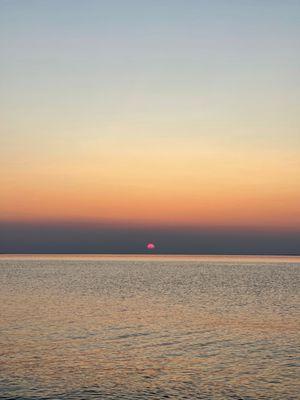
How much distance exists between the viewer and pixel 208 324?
43.6m

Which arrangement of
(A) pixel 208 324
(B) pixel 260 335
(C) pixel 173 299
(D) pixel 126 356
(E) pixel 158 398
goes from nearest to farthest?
(E) pixel 158 398 < (D) pixel 126 356 < (B) pixel 260 335 < (A) pixel 208 324 < (C) pixel 173 299

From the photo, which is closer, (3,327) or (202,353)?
(202,353)

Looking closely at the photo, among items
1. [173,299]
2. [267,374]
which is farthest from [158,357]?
[173,299]

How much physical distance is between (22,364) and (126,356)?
18.7 ft

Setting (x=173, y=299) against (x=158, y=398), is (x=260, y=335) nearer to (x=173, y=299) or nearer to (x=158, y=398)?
(x=158, y=398)

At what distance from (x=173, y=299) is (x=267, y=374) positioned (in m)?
44.0

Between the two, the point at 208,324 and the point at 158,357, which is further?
the point at 208,324

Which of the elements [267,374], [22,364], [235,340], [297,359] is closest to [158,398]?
[267,374]

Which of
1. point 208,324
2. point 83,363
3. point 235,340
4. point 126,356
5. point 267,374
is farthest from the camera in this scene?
point 208,324

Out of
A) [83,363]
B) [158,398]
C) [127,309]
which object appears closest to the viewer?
[158,398]

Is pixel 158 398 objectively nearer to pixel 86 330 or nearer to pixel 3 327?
pixel 86 330

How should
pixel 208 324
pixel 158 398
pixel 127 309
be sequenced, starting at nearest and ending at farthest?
pixel 158 398, pixel 208 324, pixel 127 309

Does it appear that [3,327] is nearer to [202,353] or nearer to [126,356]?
[126,356]

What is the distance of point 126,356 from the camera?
2988 cm
